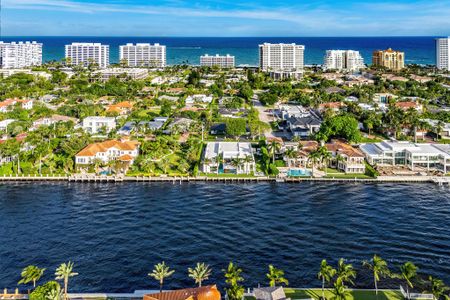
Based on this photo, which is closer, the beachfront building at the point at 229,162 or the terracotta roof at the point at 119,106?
the beachfront building at the point at 229,162

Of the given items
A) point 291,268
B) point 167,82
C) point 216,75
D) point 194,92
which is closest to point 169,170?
point 291,268

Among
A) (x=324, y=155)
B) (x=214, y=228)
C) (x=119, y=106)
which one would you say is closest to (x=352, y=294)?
(x=214, y=228)

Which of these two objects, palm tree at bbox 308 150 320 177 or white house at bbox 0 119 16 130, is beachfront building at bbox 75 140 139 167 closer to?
white house at bbox 0 119 16 130

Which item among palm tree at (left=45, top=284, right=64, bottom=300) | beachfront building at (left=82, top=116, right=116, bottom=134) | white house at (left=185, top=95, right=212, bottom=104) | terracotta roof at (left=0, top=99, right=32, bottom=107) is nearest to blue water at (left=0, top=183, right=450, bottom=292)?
palm tree at (left=45, top=284, right=64, bottom=300)

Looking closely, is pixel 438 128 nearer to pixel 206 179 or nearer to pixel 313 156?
pixel 313 156

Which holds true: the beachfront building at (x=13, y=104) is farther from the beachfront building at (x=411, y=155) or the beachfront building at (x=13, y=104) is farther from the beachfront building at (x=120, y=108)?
the beachfront building at (x=411, y=155)

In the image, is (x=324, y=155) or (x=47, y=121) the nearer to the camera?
(x=324, y=155)

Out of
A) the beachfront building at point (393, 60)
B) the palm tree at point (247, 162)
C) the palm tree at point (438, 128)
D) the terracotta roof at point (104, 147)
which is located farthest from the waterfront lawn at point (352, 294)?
the beachfront building at point (393, 60)

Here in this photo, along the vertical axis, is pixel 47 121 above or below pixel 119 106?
below
